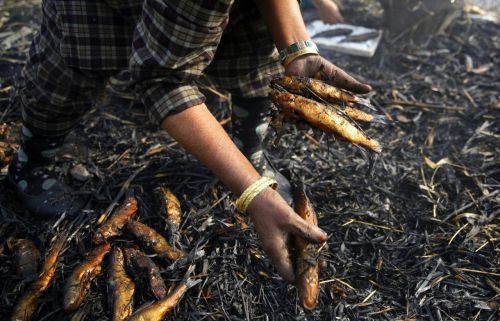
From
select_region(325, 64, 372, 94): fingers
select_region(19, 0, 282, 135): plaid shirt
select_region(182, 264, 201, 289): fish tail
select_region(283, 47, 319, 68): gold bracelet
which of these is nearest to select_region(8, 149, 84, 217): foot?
select_region(19, 0, 282, 135): plaid shirt

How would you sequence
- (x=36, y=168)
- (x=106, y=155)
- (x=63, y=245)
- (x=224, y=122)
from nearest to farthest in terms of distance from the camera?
1. (x=63, y=245)
2. (x=36, y=168)
3. (x=106, y=155)
4. (x=224, y=122)

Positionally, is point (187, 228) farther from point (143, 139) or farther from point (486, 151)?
point (486, 151)

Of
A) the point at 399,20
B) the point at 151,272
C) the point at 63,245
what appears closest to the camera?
the point at 151,272

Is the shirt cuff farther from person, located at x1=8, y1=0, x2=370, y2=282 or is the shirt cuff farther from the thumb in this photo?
the thumb

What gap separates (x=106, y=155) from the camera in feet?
9.14

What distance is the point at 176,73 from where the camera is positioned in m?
1.61

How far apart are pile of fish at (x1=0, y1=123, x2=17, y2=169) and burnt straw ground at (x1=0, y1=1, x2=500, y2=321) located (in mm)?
73

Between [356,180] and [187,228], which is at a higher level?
[187,228]

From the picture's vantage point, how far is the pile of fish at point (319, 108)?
192cm

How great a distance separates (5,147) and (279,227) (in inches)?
83.4

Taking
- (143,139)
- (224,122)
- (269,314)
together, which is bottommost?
(269,314)

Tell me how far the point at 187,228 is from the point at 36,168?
1.02 metres

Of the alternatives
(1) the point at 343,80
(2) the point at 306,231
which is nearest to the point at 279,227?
(2) the point at 306,231

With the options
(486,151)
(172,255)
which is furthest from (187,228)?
(486,151)
